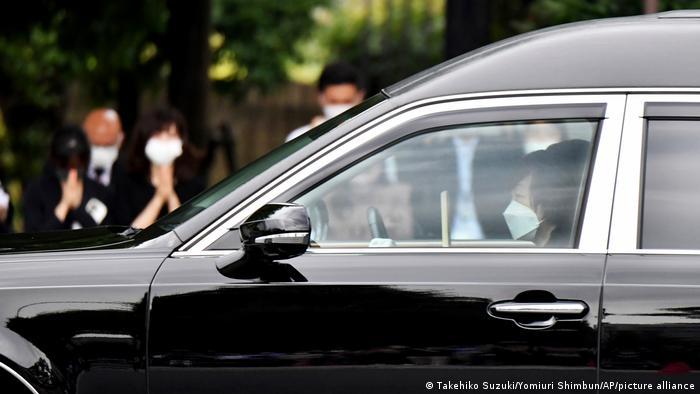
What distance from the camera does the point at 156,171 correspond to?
7207 mm

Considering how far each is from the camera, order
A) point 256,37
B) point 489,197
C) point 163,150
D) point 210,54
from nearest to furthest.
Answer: point 489,197, point 163,150, point 210,54, point 256,37

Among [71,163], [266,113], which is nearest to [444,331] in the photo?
[71,163]

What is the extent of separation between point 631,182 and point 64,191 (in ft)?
14.7

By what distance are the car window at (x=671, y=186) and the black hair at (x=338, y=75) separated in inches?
134

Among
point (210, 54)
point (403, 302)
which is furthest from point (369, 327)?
point (210, 54)

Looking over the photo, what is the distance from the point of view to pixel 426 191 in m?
4.94

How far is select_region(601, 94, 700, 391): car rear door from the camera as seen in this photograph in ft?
12.0

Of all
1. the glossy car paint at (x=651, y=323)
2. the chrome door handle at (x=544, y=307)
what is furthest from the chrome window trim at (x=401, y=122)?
the glossy car paint at (x=651, y=323)

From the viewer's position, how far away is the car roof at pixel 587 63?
397 centimetres

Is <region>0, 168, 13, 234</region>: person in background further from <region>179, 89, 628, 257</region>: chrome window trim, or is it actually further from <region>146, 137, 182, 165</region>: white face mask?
<region>179, 89, 628, 257</region>: chrome window trim

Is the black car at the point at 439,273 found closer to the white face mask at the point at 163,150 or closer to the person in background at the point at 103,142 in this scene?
the white face mask at the point at 163,150

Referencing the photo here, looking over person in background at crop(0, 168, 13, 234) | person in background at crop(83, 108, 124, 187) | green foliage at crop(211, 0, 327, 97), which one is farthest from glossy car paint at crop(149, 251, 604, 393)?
green foliage at crop(211, 0, 327, 97)

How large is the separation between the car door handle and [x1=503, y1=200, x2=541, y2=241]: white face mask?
1.28 feet

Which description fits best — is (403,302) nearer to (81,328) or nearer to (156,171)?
(81,328)
